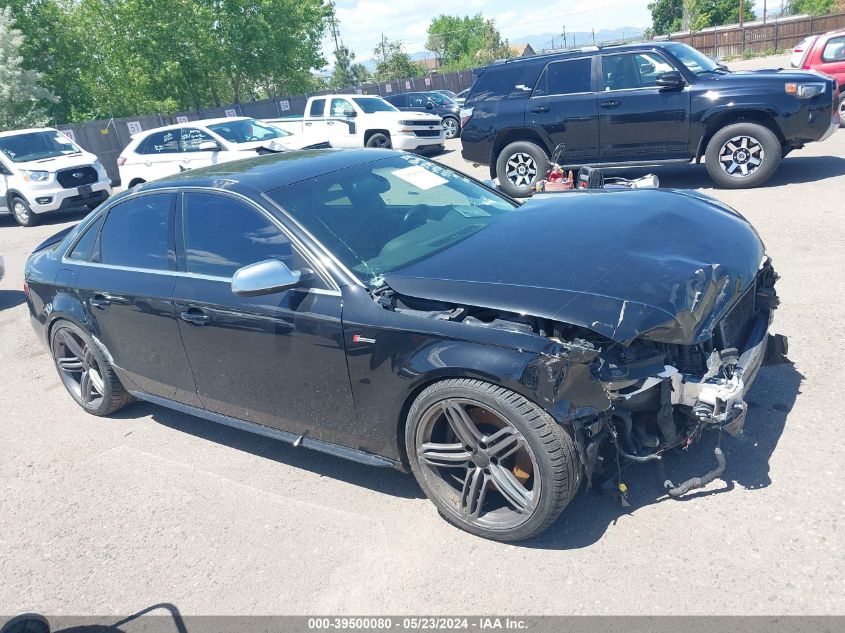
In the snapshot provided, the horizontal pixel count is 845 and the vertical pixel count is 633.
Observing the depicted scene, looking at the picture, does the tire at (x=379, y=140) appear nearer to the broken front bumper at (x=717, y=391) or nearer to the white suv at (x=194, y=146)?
the white suv at (x=194, y=146)

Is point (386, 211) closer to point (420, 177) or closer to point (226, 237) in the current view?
point (420, 177)

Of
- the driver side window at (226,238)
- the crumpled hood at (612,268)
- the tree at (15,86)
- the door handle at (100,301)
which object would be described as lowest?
the door handle at (100,301)

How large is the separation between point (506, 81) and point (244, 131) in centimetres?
636

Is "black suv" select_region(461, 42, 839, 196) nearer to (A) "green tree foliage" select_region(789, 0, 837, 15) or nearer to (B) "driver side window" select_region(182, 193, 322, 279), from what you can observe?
(B) "driver side window" select_region(182, 193, 322, 279)

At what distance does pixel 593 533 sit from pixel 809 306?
10.3 feet

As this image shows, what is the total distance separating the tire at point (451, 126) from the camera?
20.8 m

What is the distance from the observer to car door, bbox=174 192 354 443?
340 cm

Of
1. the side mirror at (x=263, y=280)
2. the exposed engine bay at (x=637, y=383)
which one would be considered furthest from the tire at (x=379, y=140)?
the exposed engine bay at (x=637, y=383)

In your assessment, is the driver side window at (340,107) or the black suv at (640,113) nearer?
the black suv at (640,113)

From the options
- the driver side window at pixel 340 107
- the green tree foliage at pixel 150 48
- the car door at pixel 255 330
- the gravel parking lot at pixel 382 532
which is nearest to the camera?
the gravel parking lot at pixel 382 532

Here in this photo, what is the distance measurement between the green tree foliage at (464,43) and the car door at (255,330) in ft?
237

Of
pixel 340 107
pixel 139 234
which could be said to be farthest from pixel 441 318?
pixel 340 107

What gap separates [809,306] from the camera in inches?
200

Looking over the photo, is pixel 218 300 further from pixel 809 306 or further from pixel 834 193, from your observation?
pixel 834 193
